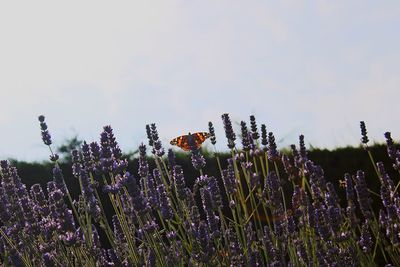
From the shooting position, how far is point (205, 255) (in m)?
3.51

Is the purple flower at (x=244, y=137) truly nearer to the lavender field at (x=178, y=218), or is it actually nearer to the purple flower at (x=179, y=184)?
the lavender field at (x=178, y=218)

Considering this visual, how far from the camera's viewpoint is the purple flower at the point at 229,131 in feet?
14.9

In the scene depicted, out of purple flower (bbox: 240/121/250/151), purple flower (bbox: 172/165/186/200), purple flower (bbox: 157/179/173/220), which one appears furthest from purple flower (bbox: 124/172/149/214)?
purple flower (bbox: 240/121/250/151)

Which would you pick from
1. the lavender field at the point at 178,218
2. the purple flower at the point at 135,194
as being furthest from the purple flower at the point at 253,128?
the purple flower at the point at 135,194

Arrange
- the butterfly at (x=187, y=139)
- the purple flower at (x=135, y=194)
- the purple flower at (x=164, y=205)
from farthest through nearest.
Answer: the butterfly at (x=187, y=139) → the purple flower at (x=164, y=205) → the purple flower at (x=135, y=194)

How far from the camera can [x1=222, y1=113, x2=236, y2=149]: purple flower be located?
4535mm

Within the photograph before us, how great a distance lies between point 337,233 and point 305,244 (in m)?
0.26

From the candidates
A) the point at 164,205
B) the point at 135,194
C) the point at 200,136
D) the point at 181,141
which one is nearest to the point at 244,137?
the point at 200,136

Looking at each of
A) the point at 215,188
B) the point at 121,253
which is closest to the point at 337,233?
the point at 215,188

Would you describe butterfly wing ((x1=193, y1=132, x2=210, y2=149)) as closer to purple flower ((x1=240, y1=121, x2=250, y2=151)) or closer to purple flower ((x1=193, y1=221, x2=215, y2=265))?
purple flower ((x1=240, y1=121, x2=250, y2=151))

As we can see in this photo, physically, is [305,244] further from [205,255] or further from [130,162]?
[130,162]

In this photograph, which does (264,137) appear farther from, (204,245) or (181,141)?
(204,245)

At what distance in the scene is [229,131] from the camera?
458 centimetres

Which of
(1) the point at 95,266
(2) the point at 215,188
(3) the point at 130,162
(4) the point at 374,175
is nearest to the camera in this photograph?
(1) the point at 95,266
